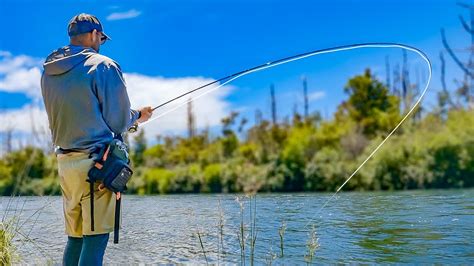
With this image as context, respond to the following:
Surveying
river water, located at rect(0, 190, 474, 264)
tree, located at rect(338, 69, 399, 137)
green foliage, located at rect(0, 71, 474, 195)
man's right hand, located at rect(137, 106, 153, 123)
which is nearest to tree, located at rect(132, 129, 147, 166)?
green foliage, located at rect(0, 71, 474, 195)

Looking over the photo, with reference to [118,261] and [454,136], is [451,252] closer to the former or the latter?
[118,261]

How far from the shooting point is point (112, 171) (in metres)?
3.28

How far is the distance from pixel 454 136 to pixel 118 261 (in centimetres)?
3564

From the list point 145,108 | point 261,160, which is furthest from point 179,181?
point 145,108

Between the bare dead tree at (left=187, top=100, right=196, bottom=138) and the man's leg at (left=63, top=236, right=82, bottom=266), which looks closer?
the man's leg at (left=63, top=236, right=82, bottom=266)

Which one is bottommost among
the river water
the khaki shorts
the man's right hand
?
the river water

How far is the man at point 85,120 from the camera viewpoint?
3.31 m

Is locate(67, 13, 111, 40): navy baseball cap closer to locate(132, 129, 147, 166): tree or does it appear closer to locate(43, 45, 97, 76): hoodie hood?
locate(43, 45, 97, 76): hoodie hood

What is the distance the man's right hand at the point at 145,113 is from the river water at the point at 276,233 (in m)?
1.30

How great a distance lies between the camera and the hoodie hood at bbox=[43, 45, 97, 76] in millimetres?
3361

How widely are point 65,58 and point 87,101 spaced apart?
11.6 inches

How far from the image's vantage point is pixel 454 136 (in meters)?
38.3

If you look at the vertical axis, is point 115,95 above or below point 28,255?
above

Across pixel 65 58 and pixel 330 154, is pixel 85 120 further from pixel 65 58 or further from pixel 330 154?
pixel 330 154
